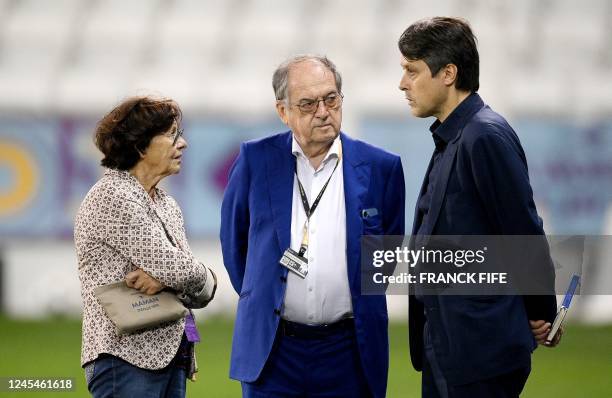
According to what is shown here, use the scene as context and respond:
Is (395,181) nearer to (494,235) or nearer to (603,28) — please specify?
(494,235)

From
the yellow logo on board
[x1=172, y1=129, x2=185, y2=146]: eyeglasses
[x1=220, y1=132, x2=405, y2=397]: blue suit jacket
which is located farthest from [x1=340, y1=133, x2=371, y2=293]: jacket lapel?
the yellow logo on board

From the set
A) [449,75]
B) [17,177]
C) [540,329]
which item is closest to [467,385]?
[540,329]

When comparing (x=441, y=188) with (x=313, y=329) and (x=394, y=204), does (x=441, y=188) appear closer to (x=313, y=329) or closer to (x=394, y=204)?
(x=394, y=204)

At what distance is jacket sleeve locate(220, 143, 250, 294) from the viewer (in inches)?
163

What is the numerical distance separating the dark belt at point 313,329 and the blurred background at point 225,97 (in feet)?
23.6

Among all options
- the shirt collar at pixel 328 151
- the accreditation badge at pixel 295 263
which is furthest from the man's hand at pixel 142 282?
the shirt collar at pixel 328 151

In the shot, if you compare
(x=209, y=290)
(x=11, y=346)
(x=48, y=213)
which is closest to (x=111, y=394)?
(x=209, y=290)

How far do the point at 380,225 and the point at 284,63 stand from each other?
71 cm

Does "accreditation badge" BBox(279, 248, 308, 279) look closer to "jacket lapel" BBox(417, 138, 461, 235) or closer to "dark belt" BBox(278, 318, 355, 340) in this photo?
"dark belt" BBox(278, 318, 355, 340)

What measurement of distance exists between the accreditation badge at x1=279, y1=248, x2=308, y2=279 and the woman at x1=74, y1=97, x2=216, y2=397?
294 millimetres

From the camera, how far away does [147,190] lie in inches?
149

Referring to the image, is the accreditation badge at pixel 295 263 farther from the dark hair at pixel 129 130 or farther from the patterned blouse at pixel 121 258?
the dark hair at pixel 129 130

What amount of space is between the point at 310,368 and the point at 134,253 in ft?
2.49

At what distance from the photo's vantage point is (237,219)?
4199 millimetres
